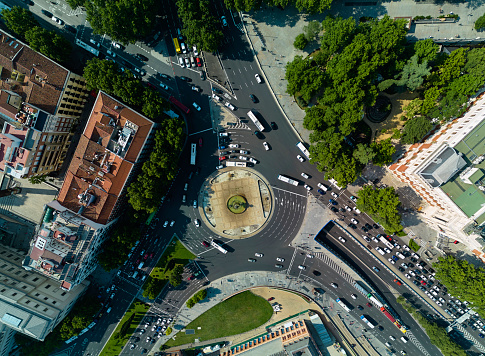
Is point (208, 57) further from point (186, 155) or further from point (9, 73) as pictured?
point (9, 73)

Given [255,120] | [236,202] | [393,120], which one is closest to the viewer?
[393,120]

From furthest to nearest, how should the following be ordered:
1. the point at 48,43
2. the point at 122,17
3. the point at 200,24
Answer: the point at 200,24
the point at 48,43
the point at 122,17

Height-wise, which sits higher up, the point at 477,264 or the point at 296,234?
the point at 296,234

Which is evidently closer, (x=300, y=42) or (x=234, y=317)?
(x=300, y=42)

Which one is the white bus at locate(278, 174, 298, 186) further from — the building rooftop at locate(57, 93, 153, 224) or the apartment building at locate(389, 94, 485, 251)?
the building rooftop at locate(57, 93, 153, 224)

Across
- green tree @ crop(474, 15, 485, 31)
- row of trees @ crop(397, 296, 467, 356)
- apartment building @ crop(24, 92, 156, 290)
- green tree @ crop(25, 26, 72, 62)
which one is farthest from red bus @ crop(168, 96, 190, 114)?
row of trees @ crop(397, 296, 467, 356)

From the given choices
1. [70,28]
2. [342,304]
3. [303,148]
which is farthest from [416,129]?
[70,28]

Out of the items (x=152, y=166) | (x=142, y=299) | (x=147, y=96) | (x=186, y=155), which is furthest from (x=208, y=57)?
(x=142, y=299)

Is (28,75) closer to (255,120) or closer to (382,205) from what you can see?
(255,120)
